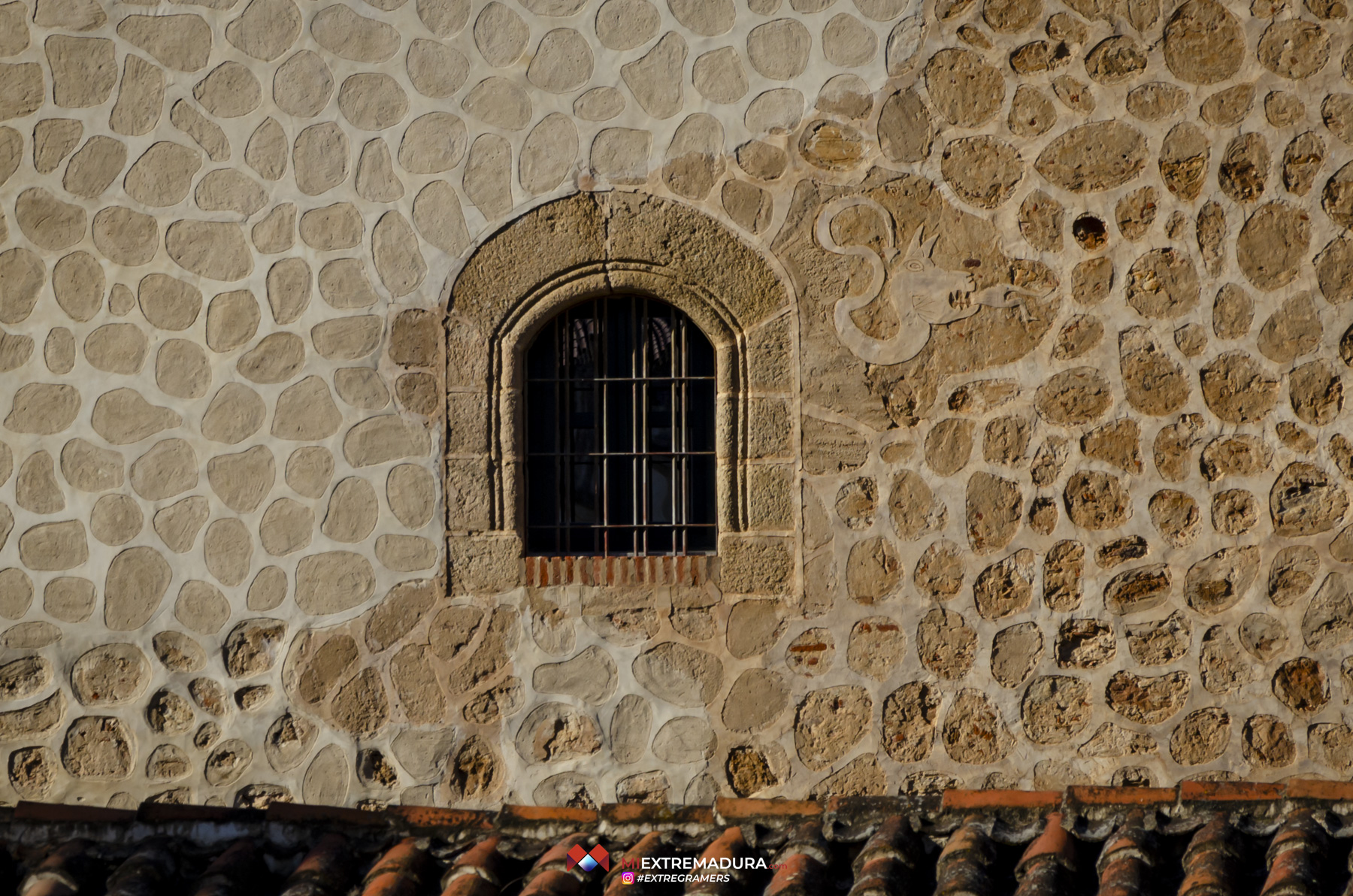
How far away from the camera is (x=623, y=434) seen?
152 inches

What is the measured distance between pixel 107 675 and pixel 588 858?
1.68 meters

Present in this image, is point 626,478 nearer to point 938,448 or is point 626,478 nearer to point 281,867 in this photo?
point 938,448

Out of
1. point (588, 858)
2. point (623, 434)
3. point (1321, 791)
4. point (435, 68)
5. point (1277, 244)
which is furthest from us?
point (623, 434)

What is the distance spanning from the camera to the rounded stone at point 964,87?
371cm

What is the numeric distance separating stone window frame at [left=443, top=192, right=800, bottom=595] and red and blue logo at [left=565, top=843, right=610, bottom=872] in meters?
0.83

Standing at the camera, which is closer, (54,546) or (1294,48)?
(1294,48)

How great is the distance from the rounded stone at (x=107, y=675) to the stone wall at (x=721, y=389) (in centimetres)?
3

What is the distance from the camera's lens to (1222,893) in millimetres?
2947

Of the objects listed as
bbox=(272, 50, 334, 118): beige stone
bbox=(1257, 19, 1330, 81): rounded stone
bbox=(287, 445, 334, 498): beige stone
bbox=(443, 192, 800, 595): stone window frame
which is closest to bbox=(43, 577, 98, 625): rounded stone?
bbox=(287, 445, 334, 498): beige stone

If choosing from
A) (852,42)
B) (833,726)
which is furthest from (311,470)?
(852,42)

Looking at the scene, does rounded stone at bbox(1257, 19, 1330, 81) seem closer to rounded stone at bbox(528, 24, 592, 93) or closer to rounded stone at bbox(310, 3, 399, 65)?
rounded stone at bbox(528, 24, 592, 93)

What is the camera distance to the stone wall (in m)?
3.65

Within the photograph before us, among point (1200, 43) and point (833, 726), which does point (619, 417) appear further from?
point (1200, 43)

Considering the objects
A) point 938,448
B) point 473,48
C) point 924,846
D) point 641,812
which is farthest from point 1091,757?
point 473,48
